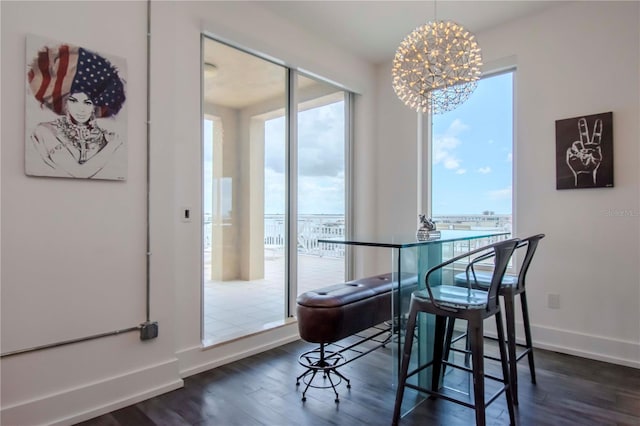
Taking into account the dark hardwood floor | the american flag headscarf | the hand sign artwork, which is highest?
the american flag headscarf

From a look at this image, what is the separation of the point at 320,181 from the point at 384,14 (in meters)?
1.69

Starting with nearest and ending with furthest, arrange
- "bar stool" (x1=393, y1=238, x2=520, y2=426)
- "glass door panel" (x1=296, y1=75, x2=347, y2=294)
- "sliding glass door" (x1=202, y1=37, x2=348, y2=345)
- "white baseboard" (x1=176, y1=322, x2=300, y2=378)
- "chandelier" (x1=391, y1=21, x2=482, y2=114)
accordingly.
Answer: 1. "bar stool" (x1=393, y1=238, x2=520, y2=426)
2. "chandelier" (x1=391, y1=21, x2=482, y2=114)
3. "white baseboard" (x1=176, y1=322, x2=300, y2=378)
4. "sliding glass door" (x1=202, y1=37, x2=348, y2=345)
5. "glass door panel" (x1=296, y1=75, x2=347, y2=294)

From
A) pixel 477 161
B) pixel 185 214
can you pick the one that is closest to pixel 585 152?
pixel 477 161

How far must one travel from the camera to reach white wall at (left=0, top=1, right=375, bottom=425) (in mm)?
1855

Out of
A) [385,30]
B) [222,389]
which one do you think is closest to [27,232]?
[222,389]

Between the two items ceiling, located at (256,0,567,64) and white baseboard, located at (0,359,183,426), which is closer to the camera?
white baseboard, located at (0,359,183,426)

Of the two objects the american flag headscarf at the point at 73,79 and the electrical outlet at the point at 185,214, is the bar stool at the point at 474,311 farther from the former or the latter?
the american flag headscarf at the point at 73,79

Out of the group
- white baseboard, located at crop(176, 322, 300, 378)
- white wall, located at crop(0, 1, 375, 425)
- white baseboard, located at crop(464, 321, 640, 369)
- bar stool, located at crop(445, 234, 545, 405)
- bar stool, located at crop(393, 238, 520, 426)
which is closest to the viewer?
bar stool, located at crop(393, 238, 520, 426)

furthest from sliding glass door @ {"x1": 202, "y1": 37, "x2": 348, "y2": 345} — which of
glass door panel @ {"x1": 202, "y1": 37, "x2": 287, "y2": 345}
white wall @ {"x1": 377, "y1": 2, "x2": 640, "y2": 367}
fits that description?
white wall @ {"x1": 377, "y1": 2, "x2": 640, "y2": 367}

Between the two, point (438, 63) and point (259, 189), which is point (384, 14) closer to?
point (438, 63)

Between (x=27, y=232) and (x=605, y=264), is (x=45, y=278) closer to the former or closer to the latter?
(x=27, y=232)

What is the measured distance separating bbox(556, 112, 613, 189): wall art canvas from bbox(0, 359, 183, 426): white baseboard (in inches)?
132

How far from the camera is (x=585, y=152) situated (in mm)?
2943

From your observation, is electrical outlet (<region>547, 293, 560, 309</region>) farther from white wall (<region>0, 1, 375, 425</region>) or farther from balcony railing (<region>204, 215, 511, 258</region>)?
white wall (<region>0, 1, 375, 425</region>)
